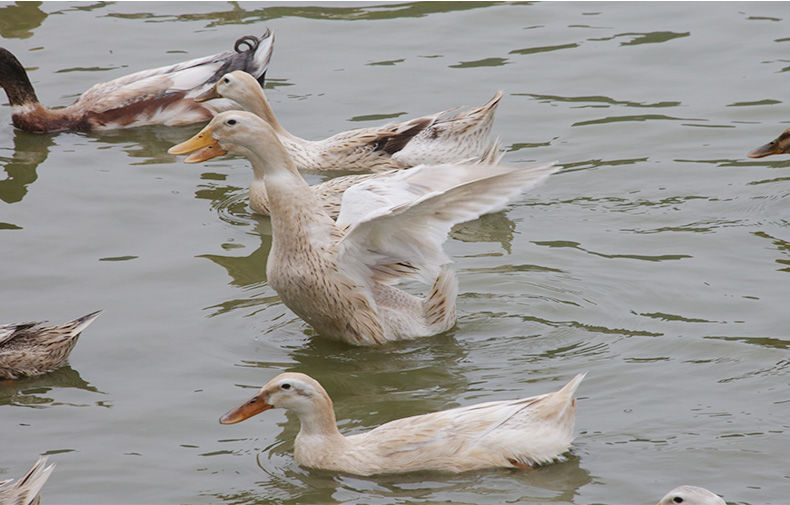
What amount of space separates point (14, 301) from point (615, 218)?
439cm

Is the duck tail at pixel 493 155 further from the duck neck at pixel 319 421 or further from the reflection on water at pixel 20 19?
the reflection on water at pixel 20 19

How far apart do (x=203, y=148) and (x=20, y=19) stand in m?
6.89

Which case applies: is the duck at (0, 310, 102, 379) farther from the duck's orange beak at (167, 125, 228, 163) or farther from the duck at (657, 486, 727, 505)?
the duck at (657, 486, 727, 505)

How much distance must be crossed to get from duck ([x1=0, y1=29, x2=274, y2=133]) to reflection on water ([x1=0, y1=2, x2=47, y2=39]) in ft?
7.84

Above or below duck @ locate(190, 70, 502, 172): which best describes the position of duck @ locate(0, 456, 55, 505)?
below

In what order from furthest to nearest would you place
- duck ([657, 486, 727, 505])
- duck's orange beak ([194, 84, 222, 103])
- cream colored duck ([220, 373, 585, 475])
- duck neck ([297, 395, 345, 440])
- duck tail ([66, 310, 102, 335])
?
duck's orange beak ([194, 84, 222, 103]) → duck tail ([66, 310, 102, 335]) → duck neck ([297, 395, 345, 440]) → cream colored duck ([220, 373, 585, 475]) → duck ([657, 486, 727, 505])

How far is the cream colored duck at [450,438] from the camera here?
6.42m

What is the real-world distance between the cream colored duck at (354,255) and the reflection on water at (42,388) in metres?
1.31

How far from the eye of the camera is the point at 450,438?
6.47 m

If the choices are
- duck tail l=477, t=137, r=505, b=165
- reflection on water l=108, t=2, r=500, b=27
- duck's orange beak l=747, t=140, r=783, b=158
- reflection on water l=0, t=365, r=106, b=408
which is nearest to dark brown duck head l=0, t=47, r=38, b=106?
reflection on water l=108, t=2, r=500, b=27

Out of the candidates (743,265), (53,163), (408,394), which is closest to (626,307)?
(743,265)

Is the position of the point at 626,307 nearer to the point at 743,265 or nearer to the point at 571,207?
the point at 743,265

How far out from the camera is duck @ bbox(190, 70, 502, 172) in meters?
10.9

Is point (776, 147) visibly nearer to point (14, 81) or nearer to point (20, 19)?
point (14, 81)
